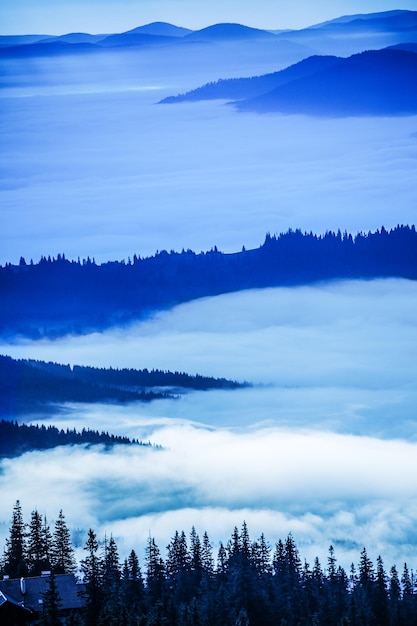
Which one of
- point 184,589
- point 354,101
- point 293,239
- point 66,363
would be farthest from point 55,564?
point 354,101

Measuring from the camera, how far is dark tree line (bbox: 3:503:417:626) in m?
16.8

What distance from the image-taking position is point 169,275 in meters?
31.4

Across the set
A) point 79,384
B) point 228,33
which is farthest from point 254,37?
point 79,384

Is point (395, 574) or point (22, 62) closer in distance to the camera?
point (395, 574)

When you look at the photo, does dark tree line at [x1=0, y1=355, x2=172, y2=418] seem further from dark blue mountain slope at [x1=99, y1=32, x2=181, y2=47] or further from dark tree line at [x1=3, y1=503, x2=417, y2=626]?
dark blue mountain slope at [x1=99, y1=32, x2=181, y2=47]

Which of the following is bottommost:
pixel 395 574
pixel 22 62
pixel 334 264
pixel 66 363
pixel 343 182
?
pixel 395 574

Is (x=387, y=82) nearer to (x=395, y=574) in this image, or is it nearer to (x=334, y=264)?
(x=334, y=264)

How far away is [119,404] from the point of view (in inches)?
1085

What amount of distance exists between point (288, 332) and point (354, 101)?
945 cm

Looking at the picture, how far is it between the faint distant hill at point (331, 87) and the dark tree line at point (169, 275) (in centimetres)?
501

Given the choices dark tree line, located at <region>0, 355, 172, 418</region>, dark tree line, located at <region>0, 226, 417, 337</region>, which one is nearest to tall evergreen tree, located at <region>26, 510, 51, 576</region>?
dark tree line, located at <region>0, 355, 172, 418</region>

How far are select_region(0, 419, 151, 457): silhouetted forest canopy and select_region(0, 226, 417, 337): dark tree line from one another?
4627 mm

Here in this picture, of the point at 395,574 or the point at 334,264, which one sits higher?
the point at 334,264

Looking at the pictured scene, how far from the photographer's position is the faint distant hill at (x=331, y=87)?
3344cm
